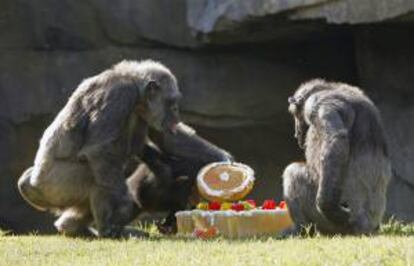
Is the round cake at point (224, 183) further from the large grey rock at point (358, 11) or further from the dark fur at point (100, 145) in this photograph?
the large grey rock at point (358, 11)

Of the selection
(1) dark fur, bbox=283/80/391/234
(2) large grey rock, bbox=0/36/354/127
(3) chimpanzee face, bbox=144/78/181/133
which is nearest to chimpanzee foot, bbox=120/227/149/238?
(3) chimpanzee face, bbox=144/78/181/133

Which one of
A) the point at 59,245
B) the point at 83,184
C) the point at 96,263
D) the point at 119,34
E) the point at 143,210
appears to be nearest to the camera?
the point at 96,263

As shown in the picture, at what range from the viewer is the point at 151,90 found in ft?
36.1

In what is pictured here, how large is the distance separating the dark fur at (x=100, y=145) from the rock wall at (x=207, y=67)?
11.4 ft

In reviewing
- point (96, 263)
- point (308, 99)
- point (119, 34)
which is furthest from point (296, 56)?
point (96, 263)

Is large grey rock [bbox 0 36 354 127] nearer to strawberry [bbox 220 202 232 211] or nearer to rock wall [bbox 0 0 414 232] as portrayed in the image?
rock wall [bbox 0 0 414 232]

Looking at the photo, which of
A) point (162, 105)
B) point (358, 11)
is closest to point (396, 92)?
point (358, 11)

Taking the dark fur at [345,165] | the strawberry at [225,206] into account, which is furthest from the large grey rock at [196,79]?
the dark fur at [345,165]

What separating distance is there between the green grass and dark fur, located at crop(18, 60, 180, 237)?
0.51 metres

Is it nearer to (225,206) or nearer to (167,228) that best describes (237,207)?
(225,206)

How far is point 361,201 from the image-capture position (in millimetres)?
9875

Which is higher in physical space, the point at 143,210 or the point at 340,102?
the point at 340,102

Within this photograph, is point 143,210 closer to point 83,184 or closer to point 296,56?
point 83,184

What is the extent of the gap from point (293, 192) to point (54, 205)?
2.53 meters
